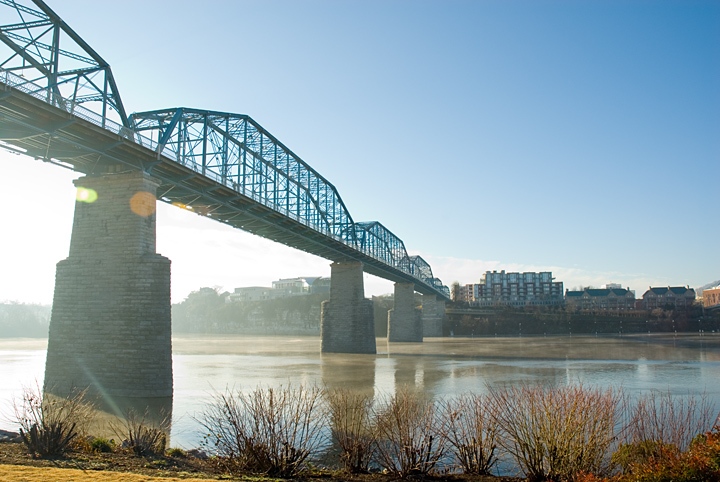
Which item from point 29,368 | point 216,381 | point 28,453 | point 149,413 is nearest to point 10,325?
point 29,368

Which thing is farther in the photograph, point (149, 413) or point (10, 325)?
point (10, 325)

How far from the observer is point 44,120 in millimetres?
22875

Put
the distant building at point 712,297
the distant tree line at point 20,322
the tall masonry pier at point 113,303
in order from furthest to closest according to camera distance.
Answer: the distant building at point 712,297 → the distant tree line at point 20,322 → the tall masonry pier at point 113,303

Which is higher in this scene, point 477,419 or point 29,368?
point 477,419

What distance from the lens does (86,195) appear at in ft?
89.1

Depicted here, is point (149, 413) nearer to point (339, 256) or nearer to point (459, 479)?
point (459, 479)

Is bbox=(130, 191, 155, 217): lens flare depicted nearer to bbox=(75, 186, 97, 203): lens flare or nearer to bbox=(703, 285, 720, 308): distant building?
bbox=(75, 186, 97, 203): lens flare

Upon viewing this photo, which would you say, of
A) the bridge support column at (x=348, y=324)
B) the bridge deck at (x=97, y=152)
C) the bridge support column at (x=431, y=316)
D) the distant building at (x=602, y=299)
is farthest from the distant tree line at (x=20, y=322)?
the distant building at (x=602, y=299)

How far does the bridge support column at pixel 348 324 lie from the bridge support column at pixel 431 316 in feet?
225

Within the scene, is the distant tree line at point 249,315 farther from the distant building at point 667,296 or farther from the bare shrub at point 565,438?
the bare shrub at point 565,438

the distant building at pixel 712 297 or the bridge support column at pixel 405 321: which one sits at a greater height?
the distant building at pixel 712 297

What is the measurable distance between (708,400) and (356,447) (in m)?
19.0

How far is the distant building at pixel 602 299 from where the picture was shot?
173 meters

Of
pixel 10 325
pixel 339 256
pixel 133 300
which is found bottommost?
pixel 10 325
